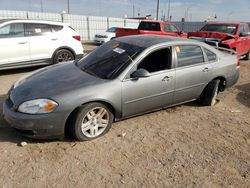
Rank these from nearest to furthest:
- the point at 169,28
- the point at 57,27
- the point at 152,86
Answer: the point at 152,86
the point at 57,27
the point at 169,28

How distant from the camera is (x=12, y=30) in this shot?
6.52m

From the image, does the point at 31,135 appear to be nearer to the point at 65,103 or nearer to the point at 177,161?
the point at 65,103

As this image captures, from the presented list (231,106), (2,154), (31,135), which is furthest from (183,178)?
(231,106)

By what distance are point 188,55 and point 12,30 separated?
498 centimetres

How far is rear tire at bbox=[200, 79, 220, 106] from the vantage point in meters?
4.80

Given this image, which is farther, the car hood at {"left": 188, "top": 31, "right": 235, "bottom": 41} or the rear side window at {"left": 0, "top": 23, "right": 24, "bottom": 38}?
the car hood at {"left": 188, "top": 31, "right": 235, "bottom": 41}

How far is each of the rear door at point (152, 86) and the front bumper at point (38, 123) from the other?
1043 millimetres

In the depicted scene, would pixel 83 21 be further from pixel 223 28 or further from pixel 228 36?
pixel 228 36

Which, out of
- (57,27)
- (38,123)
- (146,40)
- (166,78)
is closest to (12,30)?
(57,27)

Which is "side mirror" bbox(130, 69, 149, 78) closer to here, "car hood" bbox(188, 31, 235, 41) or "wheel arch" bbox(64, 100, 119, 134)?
"wheel arch" bbox(64, 100, 119, 134)

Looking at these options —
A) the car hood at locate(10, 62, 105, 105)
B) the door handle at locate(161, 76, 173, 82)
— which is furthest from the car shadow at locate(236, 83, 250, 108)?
the car hood at locate(10, 62, 105, 105)

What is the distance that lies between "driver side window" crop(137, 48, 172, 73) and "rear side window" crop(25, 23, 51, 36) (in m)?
4.40

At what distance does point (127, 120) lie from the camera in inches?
165

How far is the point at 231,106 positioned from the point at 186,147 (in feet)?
7.31
